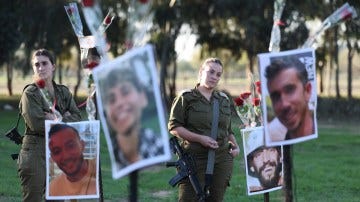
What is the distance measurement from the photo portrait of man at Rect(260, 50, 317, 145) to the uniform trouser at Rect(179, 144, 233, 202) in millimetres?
1488

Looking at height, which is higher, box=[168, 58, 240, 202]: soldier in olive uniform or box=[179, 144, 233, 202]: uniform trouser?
box=[168, 58, 240, 202]: soldier in olive uniform

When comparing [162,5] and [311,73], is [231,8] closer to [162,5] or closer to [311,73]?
[162,5]

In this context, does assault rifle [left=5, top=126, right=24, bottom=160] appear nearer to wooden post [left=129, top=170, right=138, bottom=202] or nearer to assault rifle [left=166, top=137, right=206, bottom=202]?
assault rifle [left=166, top=137, right=206, bottom=202]

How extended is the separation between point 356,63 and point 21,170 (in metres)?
35.0

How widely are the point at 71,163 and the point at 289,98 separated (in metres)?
1.72

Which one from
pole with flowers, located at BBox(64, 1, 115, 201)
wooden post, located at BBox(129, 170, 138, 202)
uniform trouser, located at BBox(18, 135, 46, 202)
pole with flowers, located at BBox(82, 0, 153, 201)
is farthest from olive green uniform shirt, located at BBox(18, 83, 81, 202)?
wooden post, located at BBox(129, 170, 138, 202)

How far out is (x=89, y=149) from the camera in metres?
4.96

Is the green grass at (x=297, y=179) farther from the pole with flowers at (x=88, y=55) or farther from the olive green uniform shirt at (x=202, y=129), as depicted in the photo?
the pole with flowers at (x=88, y=55)

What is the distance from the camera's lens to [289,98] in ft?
13.6

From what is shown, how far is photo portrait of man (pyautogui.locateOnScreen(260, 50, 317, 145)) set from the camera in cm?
414

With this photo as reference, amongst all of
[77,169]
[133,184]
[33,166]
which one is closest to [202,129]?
[77,169]

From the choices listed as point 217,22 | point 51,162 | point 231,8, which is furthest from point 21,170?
point 217,22

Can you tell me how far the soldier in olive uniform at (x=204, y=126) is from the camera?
18.3 feet

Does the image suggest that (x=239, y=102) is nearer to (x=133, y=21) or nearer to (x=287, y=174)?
(x=287, y=174)
